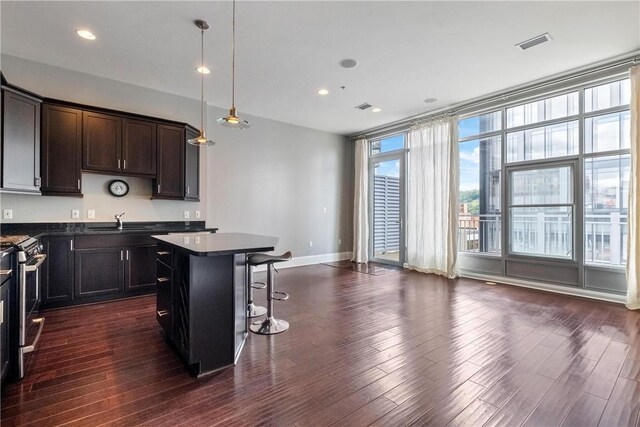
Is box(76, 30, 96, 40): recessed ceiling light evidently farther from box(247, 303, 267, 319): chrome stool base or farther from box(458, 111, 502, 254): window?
box(458, 111, 502, 254): window

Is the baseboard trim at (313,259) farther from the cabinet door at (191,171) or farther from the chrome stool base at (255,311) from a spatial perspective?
the chrome stool base at (255,311)

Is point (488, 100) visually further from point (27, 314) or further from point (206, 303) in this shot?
point (27, 314)

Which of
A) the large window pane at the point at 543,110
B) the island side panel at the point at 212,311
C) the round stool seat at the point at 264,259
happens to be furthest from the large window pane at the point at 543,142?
the island side panel at the point at 212,311

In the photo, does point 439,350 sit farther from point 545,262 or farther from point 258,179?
point 258,179

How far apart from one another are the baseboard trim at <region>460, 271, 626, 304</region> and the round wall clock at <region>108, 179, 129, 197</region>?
5.81 m

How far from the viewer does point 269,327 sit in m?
2.99

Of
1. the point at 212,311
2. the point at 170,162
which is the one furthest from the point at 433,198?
the point at 212,311

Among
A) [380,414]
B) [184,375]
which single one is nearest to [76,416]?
[184,375]

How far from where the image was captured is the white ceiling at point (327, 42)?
2.87 m

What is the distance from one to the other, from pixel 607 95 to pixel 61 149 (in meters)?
7.21

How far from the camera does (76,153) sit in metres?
3.87

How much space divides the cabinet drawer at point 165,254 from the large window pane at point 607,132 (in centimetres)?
544

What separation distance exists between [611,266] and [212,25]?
5748 millimetres

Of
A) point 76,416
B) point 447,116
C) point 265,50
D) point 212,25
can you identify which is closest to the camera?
point 76,416
